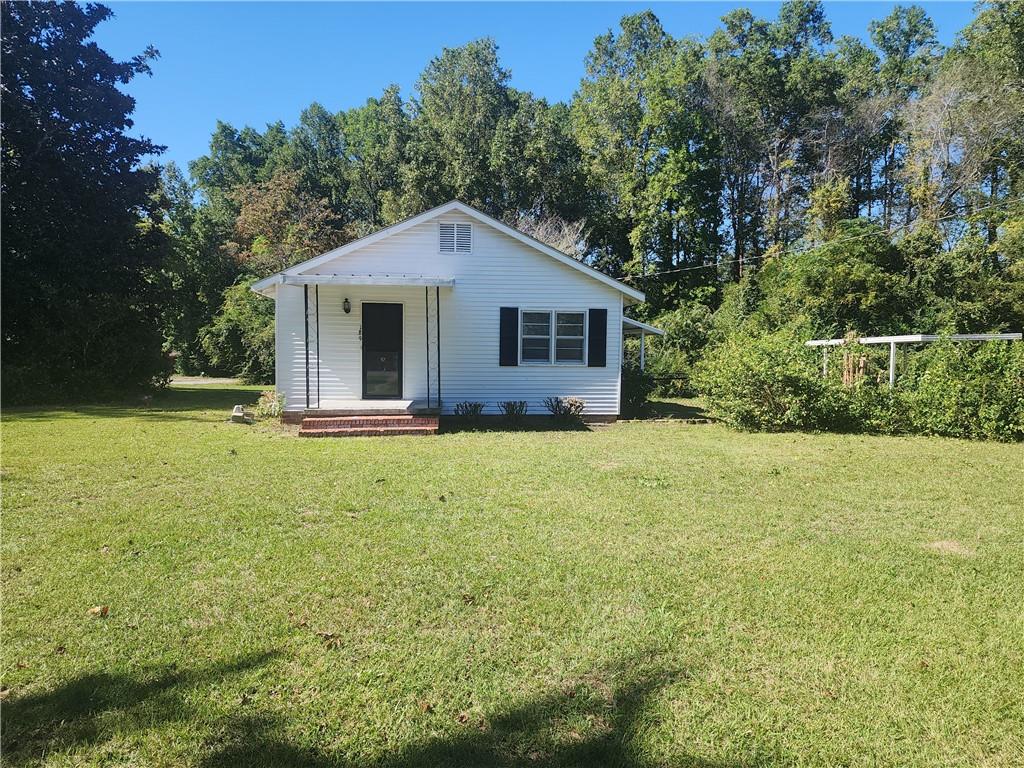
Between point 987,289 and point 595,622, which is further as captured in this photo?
point 987,289

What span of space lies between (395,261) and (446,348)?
217 centimetres

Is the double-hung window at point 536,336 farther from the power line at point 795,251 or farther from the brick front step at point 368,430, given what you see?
the power line at point 795,251

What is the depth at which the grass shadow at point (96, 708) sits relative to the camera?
2.47 metres

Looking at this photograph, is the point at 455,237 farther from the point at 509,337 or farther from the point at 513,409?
the point at 513,409

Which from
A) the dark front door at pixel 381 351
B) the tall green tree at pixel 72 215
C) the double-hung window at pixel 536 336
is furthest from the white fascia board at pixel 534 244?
the tall green tree at pixel 72 215

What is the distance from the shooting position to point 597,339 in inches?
541

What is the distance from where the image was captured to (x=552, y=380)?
45.2 feet

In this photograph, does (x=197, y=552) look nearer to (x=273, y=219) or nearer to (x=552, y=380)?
(x=552, y=380)

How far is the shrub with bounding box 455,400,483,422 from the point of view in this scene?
13.1m

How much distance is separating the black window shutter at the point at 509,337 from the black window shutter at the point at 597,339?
64.9 inches

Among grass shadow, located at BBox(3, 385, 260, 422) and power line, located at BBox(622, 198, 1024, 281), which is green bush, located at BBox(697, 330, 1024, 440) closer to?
power line, located at BBox(622, 198, 1024, 281)

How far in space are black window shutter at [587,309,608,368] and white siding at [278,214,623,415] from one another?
0.12 meters

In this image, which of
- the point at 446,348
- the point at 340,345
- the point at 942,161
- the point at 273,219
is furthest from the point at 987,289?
the point at 273,219

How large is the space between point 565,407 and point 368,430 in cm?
453
